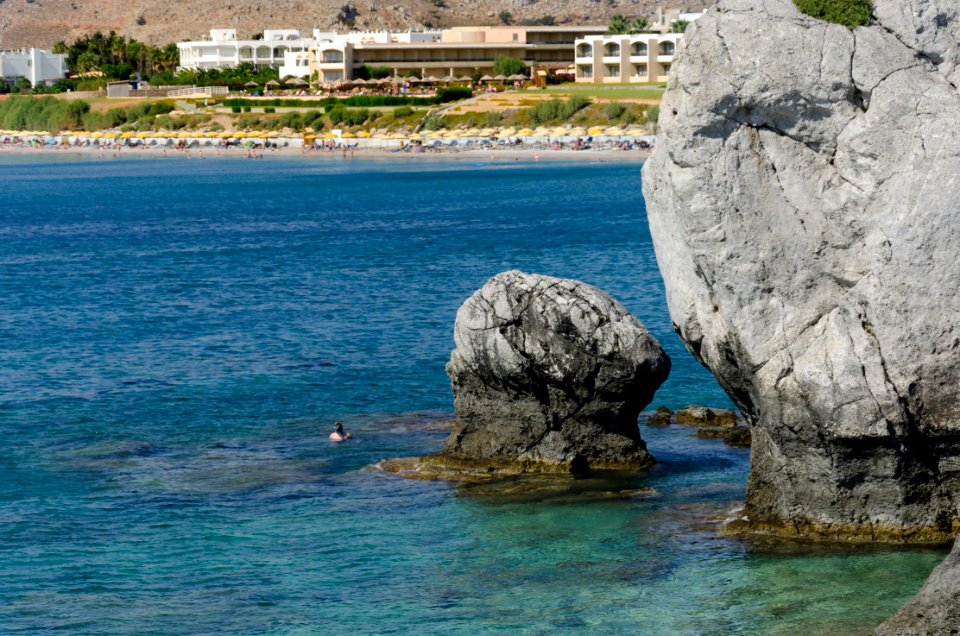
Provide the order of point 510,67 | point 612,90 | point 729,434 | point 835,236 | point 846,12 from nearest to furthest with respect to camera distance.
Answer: point 846,12 < point 835,236 < point 729,434 < point 612,90 < point 510,67

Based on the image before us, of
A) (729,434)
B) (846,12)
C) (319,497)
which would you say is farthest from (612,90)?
(846,12)

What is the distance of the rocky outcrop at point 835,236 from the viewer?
21.8m

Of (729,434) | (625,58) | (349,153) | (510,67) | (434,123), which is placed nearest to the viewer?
(729,434)

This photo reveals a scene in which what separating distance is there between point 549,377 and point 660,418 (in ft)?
19.6

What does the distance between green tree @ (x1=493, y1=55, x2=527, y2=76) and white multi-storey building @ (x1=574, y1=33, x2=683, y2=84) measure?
12.0 meters

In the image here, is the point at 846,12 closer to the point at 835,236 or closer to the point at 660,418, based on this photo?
the point at 835,236

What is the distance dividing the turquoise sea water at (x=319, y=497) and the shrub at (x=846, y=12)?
8.44 metres

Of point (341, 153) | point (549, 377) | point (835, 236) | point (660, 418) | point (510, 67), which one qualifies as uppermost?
point (510, 67)

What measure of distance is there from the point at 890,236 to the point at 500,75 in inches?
6944

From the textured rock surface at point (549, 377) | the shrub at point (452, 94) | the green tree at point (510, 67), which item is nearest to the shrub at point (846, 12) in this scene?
the textured rock surface at point (549, 377)

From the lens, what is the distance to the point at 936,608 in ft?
58.9

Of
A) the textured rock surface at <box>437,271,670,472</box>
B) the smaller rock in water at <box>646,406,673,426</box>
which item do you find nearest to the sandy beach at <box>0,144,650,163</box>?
the smaller rock in water at <box>646,406,673,426</box>

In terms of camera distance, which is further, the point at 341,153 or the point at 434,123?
the point at 434,123

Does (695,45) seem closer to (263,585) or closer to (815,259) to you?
(815,259)
